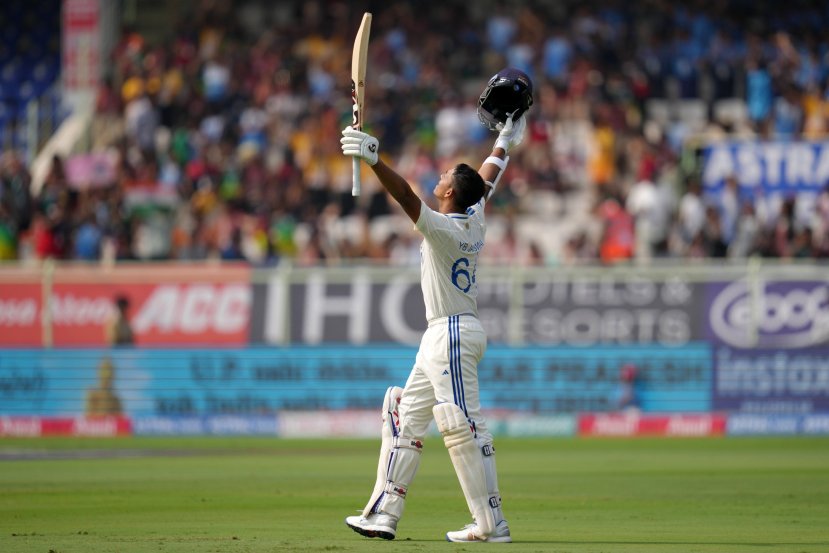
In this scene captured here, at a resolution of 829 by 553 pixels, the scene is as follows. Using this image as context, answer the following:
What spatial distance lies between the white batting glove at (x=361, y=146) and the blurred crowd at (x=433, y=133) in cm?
1434

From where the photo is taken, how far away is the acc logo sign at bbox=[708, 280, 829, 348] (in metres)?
21.2

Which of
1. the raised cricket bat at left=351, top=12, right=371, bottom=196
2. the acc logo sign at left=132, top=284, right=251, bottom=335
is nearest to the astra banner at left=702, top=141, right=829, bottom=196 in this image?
the acc logo sign at left=132, top=284, right=251, bottom=335

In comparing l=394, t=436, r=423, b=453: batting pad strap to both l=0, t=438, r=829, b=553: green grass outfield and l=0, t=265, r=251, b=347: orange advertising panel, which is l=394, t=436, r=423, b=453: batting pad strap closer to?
l=0, t=438, r=829, b=553: green grass outfield

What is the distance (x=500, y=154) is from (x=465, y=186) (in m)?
0.86

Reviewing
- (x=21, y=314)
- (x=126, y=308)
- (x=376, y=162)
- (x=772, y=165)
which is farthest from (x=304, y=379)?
(x=376, y=162)

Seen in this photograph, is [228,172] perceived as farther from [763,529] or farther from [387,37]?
[763,529]

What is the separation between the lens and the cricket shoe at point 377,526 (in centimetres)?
881

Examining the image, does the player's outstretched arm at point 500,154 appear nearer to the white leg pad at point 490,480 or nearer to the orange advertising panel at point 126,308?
the white leg pad at point 490,480

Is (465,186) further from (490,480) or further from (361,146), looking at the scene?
(490,480)

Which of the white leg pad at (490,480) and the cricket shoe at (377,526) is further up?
the white leg pad at (490,480)

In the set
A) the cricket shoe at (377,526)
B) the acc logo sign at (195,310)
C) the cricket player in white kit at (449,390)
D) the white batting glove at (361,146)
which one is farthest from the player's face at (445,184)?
the acc logo sign at (195,310)

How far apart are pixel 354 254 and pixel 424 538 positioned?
14802mm

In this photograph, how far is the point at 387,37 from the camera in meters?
28.2

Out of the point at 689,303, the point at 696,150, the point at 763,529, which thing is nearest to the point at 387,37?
the point at 696,150
